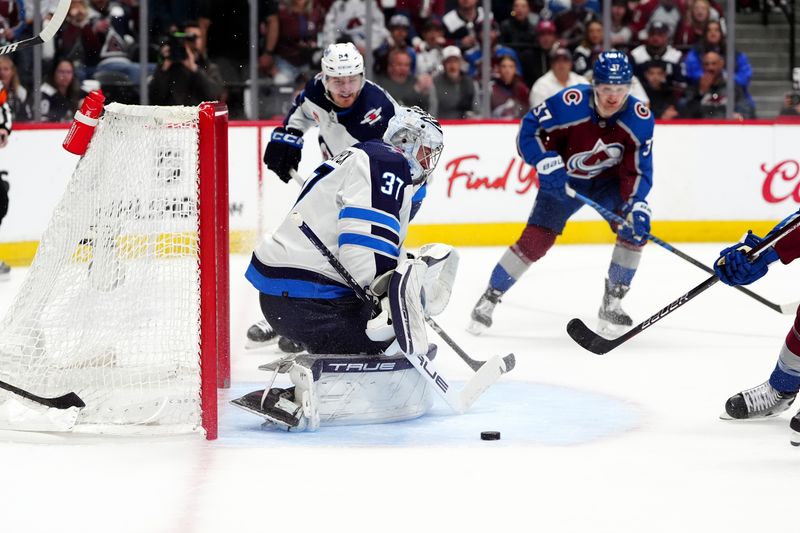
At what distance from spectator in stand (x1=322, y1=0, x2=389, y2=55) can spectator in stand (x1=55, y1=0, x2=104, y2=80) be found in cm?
136

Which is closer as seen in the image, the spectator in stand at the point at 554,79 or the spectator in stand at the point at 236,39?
the spectator in stand at the point at 236,39

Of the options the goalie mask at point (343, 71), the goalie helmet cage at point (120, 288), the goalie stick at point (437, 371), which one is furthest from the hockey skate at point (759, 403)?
the goalie mask at point (343, 71)

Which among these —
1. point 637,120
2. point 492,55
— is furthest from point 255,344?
point 492,55

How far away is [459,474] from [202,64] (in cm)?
504

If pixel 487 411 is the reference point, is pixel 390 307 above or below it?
above

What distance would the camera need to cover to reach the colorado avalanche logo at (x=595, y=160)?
5.04 meters

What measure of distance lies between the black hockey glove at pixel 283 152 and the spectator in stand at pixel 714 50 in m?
4.15

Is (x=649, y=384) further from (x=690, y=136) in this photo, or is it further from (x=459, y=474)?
(x=690, y=136)

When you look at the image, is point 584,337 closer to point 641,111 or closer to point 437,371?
point 437,371

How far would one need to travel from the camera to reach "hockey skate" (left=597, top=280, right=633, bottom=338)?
203 inches

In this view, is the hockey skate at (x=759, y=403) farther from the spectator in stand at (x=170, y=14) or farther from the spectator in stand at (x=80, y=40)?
the spectator in stand at (x=80, y=40)

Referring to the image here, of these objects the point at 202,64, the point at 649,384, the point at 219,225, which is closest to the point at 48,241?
the point at 219,225

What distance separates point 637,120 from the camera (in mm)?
4977

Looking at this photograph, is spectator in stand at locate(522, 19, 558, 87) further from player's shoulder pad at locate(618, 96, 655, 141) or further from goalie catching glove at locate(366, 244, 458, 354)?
goalie catching glove at locate(366, 244, 458, 354)
